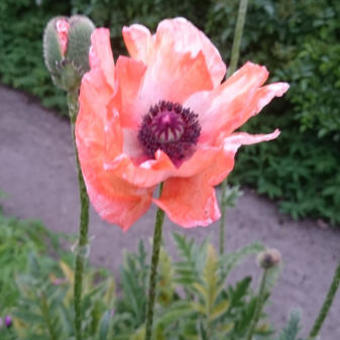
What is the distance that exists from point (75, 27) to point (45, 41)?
0.26 ft

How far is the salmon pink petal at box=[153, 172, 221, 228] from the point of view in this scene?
0.67m

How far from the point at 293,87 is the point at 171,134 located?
125 inches

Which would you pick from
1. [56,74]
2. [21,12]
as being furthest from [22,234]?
[21,12]

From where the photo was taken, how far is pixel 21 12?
5.74 meters

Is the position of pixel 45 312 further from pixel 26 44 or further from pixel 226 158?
pixel 26 44

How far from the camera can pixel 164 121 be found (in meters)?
0.80

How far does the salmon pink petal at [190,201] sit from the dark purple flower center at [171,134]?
0.06 m

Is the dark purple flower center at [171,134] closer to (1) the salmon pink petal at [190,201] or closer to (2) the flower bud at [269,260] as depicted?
(1) the salmon pink petal at [190,201]

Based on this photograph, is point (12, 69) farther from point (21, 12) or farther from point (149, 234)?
point (149, 234)

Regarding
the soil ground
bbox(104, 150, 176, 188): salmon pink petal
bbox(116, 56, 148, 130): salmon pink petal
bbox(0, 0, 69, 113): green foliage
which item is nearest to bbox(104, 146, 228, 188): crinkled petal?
bbox(104, 150, 176, 188): salmon pink petal

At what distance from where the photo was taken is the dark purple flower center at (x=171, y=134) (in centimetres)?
80

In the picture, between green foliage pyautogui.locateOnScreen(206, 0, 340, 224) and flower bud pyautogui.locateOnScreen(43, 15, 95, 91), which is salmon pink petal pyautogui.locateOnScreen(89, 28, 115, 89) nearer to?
flower bud pyautogui.locateOnScreen(43, 15, 95, 91)

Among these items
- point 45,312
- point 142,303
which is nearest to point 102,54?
point 45,312

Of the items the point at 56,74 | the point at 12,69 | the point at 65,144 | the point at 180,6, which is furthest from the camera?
the point at 12,69
